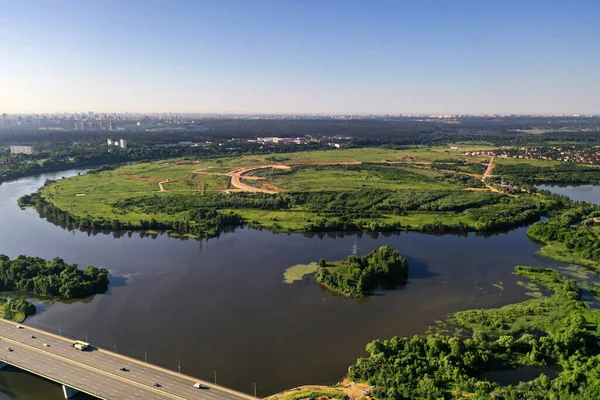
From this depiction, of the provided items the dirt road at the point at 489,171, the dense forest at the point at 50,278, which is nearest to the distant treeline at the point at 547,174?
the dirt road at the point at 489,171

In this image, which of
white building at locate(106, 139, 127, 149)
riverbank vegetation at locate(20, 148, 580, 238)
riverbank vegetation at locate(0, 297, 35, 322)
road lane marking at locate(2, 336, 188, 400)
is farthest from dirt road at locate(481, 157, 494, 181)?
white building at locate(106, 139, 127, 149)

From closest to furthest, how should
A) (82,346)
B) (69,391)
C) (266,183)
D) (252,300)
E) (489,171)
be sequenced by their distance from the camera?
1. (69,391)
2. (82,346)
3. (252,300)
4. (266,183)
5. (489,171)

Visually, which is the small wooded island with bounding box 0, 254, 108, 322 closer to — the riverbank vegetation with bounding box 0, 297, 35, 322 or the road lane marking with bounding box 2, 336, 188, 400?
the riverbank vegetation with bounding box 0, 297, 35, 322

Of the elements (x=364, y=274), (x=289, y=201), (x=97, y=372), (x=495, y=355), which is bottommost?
(x=97, y=372)

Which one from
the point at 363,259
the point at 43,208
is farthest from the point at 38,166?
the point at 363,259

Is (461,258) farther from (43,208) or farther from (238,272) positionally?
(43,208)

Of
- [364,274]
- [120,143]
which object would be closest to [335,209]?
[364,274]

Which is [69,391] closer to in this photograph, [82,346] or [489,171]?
[82,346]

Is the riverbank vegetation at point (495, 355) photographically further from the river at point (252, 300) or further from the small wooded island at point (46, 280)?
the small wooded island at point (46, 280)
